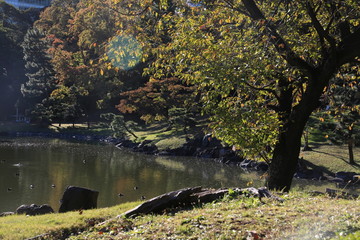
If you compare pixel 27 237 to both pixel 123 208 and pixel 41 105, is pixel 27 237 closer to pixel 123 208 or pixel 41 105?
pixel 123 208

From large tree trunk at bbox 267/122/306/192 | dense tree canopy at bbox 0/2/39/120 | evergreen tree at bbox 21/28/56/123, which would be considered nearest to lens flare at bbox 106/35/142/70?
large tree trunk at bbox 267/122/306/192

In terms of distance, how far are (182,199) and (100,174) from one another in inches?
680

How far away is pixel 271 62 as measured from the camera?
842 cm

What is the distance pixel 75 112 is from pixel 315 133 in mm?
30488

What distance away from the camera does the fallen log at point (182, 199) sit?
7.41 m

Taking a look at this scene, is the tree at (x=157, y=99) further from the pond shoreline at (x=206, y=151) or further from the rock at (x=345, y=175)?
the rock at (x=345, y=175)

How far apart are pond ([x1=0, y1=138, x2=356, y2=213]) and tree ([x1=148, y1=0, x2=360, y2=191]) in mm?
5343

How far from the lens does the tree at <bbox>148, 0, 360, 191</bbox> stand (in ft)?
26.5

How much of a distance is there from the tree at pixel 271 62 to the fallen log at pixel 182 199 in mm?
1655

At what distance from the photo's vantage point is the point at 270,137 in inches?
356

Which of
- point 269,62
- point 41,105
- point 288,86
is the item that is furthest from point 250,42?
point 41,105

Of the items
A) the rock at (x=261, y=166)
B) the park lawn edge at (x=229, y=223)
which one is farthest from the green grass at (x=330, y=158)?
the park lawn edge at (x=229, y=223)

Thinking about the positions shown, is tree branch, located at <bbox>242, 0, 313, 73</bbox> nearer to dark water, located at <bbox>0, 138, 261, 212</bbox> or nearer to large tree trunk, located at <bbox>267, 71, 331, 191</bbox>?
large tree trunk, located at <bbox>267, 71, 331, 191</bbox>

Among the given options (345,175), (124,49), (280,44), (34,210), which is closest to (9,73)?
(345,175)
